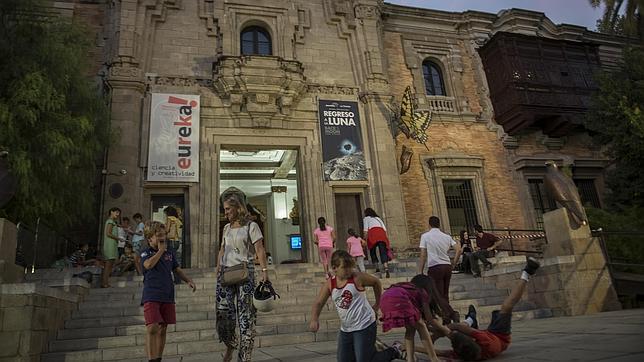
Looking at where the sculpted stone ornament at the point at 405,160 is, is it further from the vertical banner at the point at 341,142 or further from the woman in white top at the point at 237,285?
the woman in white top at the point at 237,285

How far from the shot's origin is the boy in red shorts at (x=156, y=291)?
416 centimetres

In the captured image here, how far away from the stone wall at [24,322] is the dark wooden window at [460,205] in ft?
43.2

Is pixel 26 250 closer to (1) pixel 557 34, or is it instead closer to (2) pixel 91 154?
(2) pixel 91 154

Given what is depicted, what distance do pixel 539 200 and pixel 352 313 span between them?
51.4ft

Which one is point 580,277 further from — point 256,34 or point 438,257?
point 256,34

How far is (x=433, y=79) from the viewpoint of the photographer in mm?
18062

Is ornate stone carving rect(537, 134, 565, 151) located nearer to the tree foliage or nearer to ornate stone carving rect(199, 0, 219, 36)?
the tree foliage

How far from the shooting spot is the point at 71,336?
6.24m

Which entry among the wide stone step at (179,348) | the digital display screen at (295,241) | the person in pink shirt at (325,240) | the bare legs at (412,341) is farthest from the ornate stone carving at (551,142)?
the bare legs at (412,341)

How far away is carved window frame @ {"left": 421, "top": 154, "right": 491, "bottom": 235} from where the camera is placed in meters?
15.4

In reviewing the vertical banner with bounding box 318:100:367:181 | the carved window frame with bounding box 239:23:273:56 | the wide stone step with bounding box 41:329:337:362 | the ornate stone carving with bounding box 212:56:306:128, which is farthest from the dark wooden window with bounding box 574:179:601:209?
the wide stone step with bounding box 41:329:337:362

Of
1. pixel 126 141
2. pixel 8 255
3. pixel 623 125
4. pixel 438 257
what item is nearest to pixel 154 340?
pixel 8 255

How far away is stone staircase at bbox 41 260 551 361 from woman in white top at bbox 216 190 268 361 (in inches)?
56.3

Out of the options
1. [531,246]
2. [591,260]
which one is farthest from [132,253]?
[531,246]
